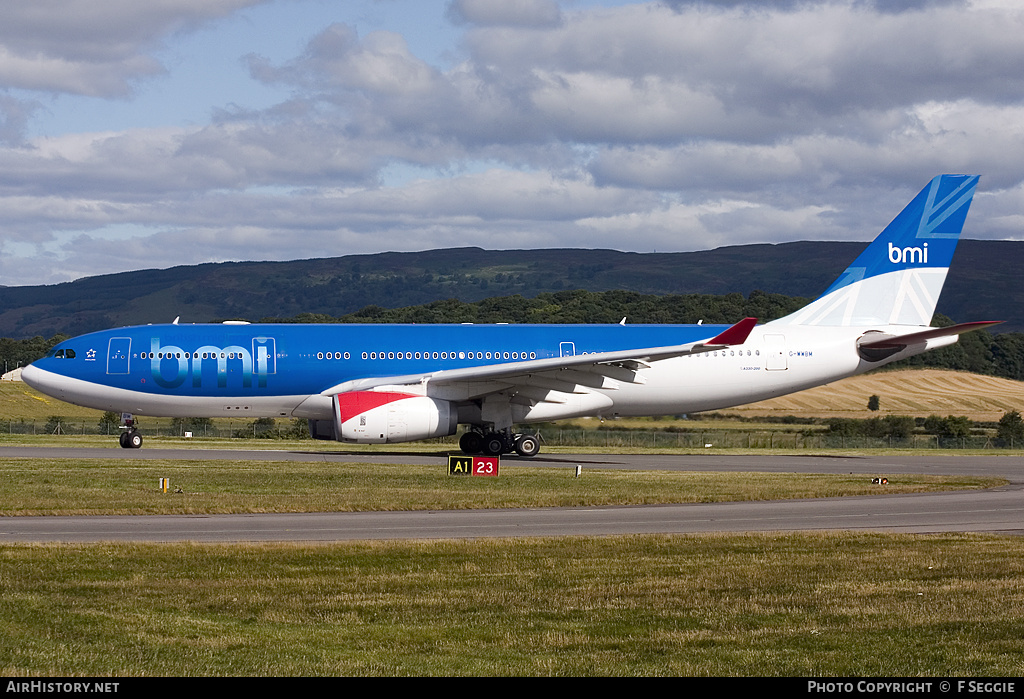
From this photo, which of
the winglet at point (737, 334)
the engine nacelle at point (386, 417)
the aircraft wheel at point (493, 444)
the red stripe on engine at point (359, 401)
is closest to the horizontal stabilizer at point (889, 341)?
the winglet at point (737, 334)

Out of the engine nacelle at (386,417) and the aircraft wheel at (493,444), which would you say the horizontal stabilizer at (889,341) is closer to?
the aircraft wheel at (493,444)

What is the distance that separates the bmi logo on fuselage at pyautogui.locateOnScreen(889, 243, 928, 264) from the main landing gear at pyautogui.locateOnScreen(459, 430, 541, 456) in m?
14.4

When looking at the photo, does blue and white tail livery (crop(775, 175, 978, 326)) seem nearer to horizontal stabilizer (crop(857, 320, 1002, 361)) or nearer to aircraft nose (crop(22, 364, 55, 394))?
horizontal stabilizer (crop(857, 320, 1002, 361))

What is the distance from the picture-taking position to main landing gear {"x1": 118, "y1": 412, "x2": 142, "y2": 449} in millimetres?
39562

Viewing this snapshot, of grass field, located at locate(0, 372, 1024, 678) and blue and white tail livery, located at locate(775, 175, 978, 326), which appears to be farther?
blue and white tail livery, located at locate(775, 175, 978, 326)

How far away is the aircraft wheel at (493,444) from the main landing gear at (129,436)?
460 inches

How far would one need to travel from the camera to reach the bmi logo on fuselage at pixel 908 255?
41750mm

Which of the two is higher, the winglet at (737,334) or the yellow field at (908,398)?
the winglet at (737,334)

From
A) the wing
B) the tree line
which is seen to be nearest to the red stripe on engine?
the wing

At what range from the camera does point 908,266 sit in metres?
41.7

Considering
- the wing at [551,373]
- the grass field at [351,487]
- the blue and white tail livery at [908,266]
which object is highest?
the blue and white tail livery at [908,266]

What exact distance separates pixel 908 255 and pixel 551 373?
14.6 metres

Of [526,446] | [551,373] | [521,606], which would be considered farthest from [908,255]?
[521,606]

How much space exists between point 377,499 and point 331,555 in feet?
24.6
